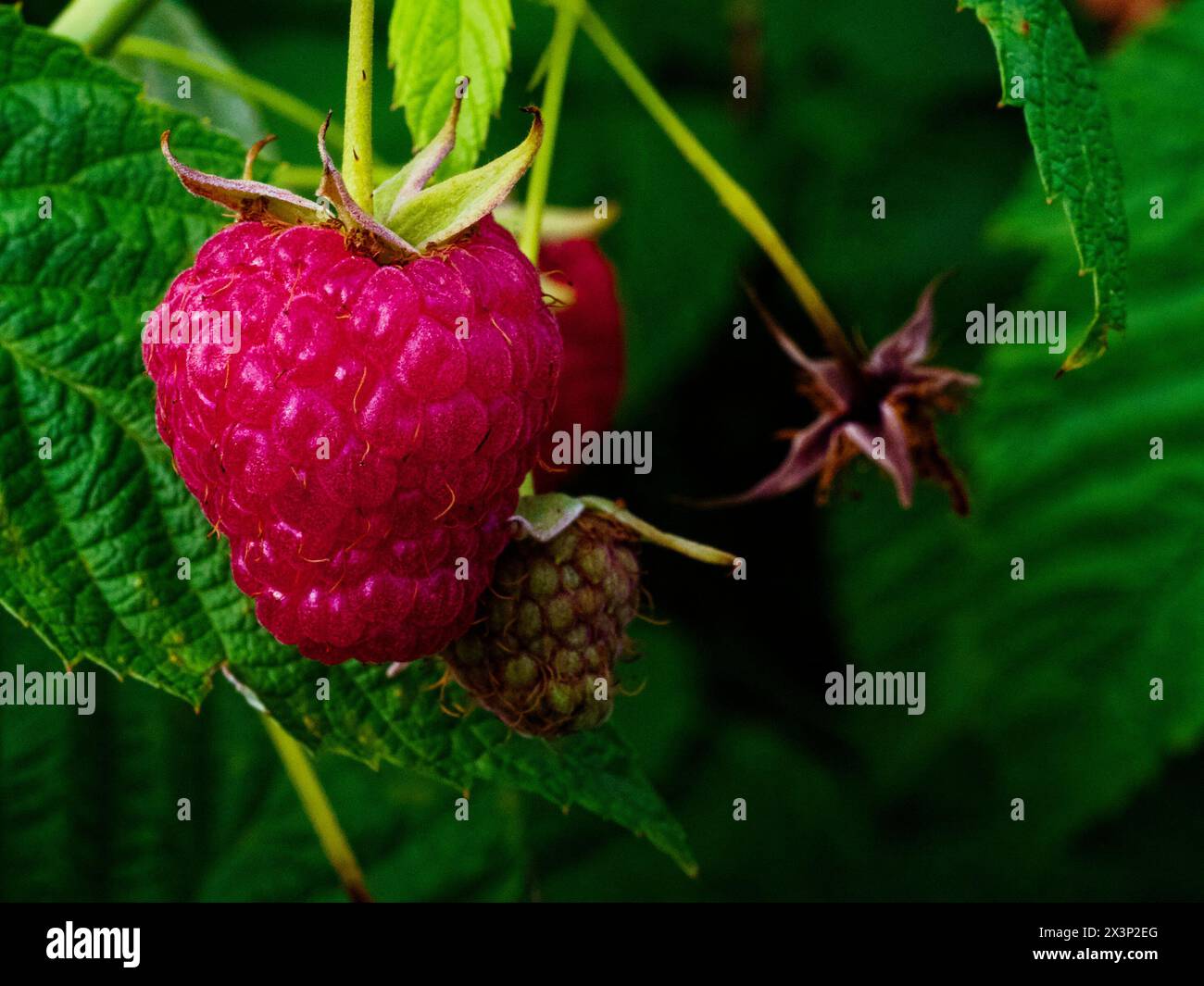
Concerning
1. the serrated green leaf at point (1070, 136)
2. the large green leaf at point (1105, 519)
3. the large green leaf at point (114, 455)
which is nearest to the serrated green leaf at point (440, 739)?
the large green leaf at point (114, 455)

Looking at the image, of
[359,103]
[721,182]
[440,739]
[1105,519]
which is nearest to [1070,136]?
[721,182]

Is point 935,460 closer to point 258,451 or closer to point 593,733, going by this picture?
point 593,733

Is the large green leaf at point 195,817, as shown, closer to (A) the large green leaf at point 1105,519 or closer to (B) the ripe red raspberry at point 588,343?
(B) the ripe red raspberry at point 588,343

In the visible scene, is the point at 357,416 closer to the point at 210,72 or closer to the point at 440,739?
the point at 440,739

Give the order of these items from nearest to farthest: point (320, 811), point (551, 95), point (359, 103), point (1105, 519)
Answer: point (359, 103)
point (551, 95)
point (320, 811)
point (1105, 519)

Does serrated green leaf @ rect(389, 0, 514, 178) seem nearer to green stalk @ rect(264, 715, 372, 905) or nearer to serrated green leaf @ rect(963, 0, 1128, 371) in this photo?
serrated green leaf @ rect(963, 0, 1128, 371)

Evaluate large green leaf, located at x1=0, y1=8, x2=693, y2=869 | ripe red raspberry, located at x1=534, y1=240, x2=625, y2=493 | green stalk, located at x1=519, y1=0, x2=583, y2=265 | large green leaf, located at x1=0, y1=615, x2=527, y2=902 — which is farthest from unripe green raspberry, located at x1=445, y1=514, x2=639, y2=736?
large green leaf, located at x1=0, y1=615, x2=527, y2=902

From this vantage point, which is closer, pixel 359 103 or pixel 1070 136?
pixel 359 103
